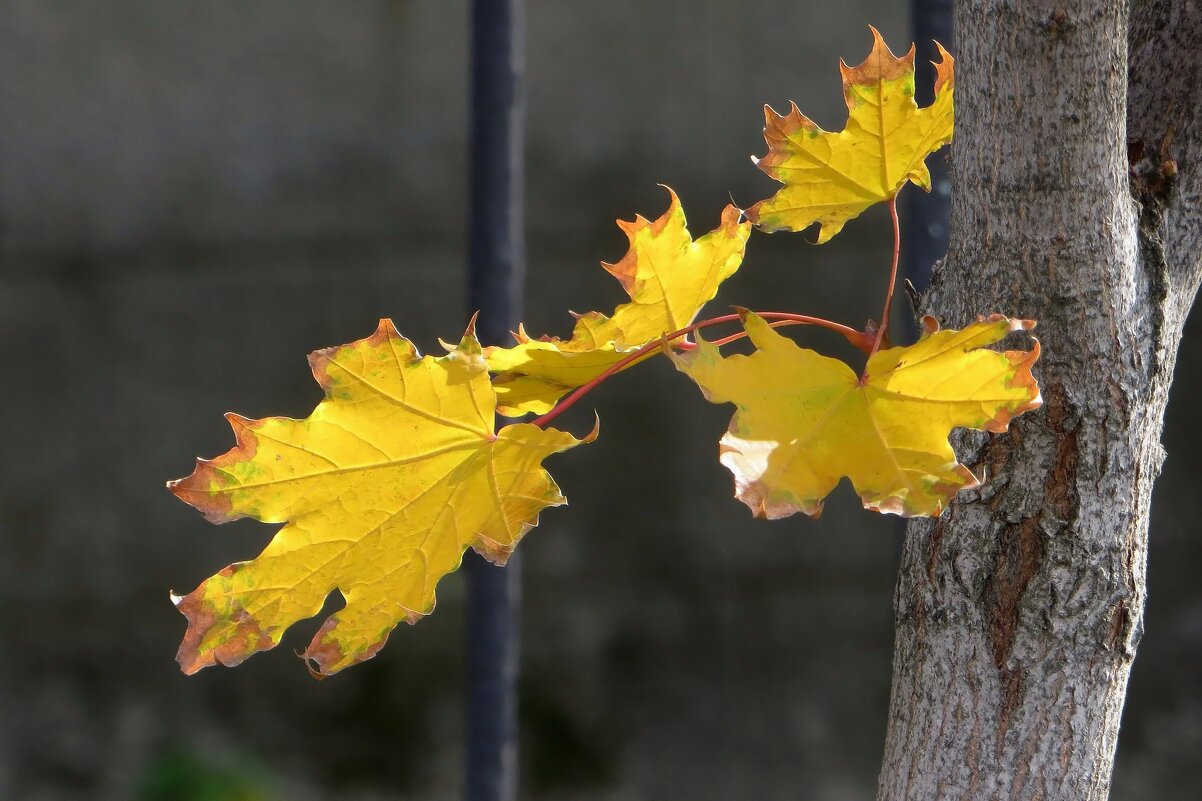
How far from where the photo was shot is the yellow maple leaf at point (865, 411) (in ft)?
1.65

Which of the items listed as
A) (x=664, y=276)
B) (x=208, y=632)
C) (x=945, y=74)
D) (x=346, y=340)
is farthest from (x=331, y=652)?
(x=346, y=340)

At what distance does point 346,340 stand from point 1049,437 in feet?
5.03

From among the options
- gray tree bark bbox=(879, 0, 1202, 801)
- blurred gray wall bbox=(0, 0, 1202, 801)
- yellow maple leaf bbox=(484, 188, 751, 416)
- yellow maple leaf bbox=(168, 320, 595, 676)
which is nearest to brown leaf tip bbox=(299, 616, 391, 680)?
yellow maple leaf bbox=(168, 320, 595, 676)

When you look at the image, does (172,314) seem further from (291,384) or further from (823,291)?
(823,291)

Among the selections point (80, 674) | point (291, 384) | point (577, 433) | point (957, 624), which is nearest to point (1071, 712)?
point (957, 624)

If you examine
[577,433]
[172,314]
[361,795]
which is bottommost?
[361,795]

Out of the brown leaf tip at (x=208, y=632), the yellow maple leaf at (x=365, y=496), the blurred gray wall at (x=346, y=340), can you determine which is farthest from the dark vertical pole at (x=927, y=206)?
the blurred gray wall at (x=346, y=340)

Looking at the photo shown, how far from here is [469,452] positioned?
59 centimetres

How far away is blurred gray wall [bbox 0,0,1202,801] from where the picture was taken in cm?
198

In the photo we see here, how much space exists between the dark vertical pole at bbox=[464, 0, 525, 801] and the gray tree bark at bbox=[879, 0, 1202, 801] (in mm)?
513

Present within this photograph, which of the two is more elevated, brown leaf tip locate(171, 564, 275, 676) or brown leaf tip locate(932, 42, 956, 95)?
brown leaf tip locate(932, 42, 956, 95)

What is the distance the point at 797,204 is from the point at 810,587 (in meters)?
1.50

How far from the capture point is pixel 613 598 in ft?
6.80

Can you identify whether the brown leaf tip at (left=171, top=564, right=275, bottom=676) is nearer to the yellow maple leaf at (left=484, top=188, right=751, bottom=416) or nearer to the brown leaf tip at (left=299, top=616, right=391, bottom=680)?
the brown leaf tip at (left=299, top=616, right=391, bottom=680)
